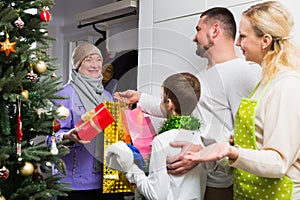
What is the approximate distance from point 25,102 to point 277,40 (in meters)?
0.93

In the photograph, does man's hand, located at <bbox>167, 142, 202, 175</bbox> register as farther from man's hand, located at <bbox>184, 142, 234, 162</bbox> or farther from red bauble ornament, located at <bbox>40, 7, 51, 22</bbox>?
red bauble ornament, located at <bbox>40, 7, 51, 22</bbox>

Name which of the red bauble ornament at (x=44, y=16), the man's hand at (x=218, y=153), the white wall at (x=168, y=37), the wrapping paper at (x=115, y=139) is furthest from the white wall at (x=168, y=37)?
the red bauble ornament at (x=44, y=16)

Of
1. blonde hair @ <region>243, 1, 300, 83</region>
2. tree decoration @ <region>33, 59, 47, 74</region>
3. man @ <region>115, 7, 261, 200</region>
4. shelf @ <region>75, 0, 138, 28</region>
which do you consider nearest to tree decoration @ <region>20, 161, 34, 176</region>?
tree decoration @ <region>33, 59, 47, 74</region>

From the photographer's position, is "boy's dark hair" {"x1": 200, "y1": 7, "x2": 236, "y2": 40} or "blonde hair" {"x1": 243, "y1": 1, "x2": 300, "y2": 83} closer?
"blonde hair" {"x1": 243, "y1": 1, "x2": 300, "y2": 83}

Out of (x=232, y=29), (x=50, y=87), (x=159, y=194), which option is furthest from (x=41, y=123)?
(x=232, y=29)

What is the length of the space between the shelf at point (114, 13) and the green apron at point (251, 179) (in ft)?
5.02

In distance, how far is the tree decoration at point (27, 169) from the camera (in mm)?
1357

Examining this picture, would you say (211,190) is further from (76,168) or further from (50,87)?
(50,87)

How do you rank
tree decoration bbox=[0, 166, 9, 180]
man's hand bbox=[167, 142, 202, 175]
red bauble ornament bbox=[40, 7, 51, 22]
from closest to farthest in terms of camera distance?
tree decoration bbox=[0, 166, 9, 180] → red bauble ornament bbox=[40, 7, 51, 22] → man's hand bbox=[167, 142, 202, 175]

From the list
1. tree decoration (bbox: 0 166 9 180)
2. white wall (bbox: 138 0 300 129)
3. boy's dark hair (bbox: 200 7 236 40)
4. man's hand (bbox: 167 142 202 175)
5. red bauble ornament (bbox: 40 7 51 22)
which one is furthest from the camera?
white wall (bbox: 138 0 300 129)

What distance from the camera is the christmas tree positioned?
4.40 feet

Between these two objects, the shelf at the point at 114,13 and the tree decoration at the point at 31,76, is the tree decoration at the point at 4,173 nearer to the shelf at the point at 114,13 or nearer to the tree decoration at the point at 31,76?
the tree decoration at the point at 31,76

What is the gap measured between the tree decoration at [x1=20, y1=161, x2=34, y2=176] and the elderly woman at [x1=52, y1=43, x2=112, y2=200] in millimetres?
571

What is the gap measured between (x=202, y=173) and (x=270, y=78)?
20.7 inches
